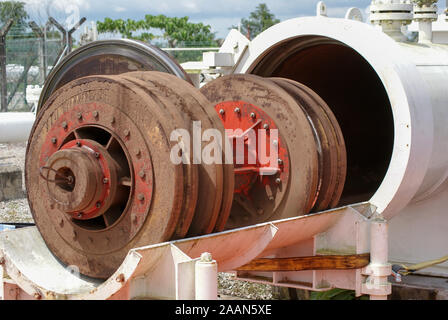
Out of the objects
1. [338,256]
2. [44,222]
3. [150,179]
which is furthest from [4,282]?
[338,256]

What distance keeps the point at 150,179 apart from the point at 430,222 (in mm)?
3073

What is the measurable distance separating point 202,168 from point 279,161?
110cm

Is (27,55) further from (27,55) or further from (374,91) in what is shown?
(374,91)

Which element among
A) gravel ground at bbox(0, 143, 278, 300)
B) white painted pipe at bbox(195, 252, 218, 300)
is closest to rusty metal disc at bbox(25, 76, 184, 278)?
white painted pipe at bbox(195, 252, 218, 300)

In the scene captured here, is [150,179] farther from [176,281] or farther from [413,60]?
[413,60]

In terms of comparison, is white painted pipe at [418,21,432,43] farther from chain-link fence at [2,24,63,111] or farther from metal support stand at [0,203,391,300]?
chain-link fence at [2,24,63,111]

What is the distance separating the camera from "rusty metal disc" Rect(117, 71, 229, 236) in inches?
136

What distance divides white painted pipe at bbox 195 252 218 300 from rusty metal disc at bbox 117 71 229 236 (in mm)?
491

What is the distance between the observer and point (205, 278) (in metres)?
3.01

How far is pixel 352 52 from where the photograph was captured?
6379mm

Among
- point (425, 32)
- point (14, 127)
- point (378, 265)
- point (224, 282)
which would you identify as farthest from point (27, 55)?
point (378, 265)

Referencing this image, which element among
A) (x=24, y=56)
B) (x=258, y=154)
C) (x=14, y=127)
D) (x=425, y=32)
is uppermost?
(x=24, y=56)

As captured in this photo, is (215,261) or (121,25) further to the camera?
(121,25)

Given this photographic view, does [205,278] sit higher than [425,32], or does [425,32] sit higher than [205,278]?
[425,32]
